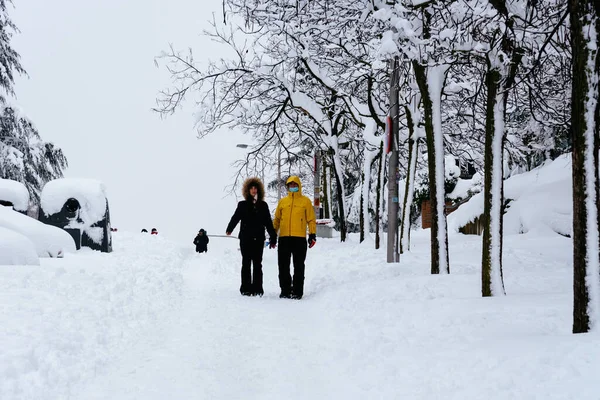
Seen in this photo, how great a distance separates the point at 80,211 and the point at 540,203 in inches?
550

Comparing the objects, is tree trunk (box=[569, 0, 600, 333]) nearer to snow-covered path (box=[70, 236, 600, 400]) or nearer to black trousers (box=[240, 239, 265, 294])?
snow-covered path (box=[70, 236, 600, 400])

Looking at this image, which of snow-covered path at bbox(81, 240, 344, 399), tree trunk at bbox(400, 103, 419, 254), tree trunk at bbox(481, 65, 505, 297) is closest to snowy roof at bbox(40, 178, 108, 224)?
tree trunk at bbox(400, 103, 419, 254)

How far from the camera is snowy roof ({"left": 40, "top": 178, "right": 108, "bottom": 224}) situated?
15312mm

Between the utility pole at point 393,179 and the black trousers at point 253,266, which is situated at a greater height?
the utility pole at point 393,179

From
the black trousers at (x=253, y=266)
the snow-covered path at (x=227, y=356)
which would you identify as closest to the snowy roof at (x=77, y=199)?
the black trousers at (x=253, y=266)

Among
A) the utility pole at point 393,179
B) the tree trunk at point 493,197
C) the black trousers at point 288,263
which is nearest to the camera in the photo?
the tree trunk at point 493,197

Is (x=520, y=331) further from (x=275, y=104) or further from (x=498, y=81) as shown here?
(x=275, y=104)

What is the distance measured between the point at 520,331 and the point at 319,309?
3474 millimetres

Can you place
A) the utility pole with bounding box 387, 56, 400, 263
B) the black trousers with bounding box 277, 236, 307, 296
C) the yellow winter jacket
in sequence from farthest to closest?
the utility pole with bounding box 387, 56, 400, 263, the yellow winter jacket, the black trousers with bounding box 277, 236, 307, 296

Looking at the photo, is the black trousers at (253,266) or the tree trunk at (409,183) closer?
the black trousers at (253,266)

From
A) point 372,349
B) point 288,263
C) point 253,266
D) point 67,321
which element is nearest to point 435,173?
point 288,263

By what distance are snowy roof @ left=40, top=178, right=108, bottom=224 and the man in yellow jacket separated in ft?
26.9

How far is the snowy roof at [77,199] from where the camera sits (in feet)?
50.2

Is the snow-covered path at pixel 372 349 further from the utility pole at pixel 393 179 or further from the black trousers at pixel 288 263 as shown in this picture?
the utility pole at pixel 393 179
